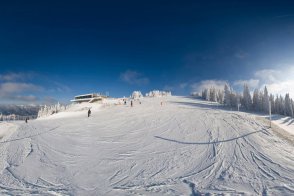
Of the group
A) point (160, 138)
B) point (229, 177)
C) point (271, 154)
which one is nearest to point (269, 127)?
point (271, 154)

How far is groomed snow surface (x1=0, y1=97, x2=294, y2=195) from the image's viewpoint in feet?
45.8

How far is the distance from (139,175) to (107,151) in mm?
6120

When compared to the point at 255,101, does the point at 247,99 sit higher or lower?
higher

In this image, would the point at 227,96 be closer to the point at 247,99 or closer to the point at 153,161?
the point at 247,99

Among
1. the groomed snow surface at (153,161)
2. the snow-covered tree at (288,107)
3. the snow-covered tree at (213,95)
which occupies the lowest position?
the groomed snow surface at (153,161)

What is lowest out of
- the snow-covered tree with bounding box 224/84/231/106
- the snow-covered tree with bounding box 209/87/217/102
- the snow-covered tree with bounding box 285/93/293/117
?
the snow-covered tree with bounding box 285/93/293/117

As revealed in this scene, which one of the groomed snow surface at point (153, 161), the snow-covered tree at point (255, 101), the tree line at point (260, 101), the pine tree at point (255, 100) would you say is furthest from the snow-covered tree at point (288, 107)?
the groomed snow surface at point (153, 161)

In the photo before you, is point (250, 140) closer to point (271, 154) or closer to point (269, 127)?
point (271, 154)

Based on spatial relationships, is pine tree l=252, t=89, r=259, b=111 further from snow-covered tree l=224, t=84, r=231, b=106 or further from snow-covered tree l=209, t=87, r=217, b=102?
snow-covered tree l=209, t=87, r=217, b=102

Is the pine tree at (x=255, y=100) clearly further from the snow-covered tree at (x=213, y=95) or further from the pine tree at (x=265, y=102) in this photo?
the snow-covered tree at (x=213, y=95)

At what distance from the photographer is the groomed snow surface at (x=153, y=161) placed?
1396 cm

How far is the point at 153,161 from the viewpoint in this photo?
18359 millimetres

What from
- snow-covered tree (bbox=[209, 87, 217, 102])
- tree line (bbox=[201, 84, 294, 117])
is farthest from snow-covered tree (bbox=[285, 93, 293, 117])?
snow-covered tree (bbox=[209, 87, 217, 102])

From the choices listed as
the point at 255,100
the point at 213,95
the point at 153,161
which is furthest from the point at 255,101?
the point at 153,161
